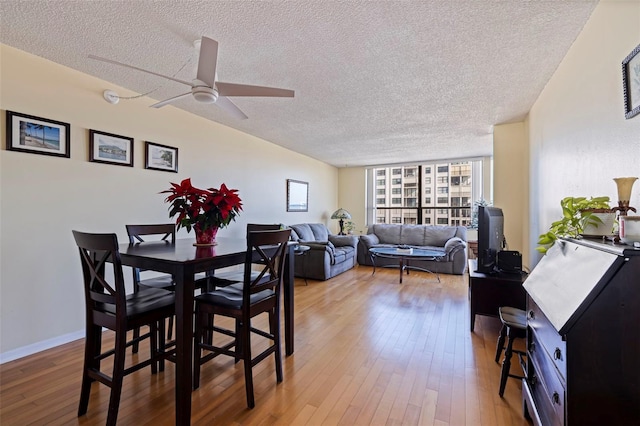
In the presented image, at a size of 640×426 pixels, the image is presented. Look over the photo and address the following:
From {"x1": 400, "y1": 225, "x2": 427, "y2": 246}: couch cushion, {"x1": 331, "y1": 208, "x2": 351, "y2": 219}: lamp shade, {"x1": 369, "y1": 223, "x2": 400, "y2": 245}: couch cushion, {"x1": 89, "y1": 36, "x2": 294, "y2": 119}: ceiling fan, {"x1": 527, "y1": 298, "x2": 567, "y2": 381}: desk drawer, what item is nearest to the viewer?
{"x1": 527, "y1": 298, "x2": 567, "y2": 381}: desk drawer

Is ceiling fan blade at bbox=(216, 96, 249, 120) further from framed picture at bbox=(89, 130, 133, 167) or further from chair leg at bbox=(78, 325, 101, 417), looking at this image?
chair leg at bbox=(78, 325, 101, 417)

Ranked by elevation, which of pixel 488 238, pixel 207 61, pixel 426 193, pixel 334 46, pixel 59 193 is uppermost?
pixel 334 46

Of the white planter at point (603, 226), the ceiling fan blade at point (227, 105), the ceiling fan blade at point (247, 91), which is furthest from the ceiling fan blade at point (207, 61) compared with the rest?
the white planter at point (603, 226)

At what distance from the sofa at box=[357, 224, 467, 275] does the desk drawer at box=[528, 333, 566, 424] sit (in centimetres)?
390

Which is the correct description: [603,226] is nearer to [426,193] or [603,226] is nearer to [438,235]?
[438,235]

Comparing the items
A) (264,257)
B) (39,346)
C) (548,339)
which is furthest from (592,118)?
(39,346)

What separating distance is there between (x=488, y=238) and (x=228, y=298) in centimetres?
237

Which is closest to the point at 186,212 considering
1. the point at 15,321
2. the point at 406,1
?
the point at 15,321

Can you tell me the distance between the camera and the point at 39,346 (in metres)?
2.33

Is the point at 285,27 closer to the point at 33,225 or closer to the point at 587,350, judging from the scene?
the point at 587,350

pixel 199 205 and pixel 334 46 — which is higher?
pixel 334 46

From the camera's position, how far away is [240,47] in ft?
6.94

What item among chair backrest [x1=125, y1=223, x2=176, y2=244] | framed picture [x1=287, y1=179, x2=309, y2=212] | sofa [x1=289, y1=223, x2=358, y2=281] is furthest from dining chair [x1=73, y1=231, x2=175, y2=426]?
framed picture [x1=287, y1=179, x2=309, y2=212]

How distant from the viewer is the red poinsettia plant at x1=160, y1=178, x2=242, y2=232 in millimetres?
1937
